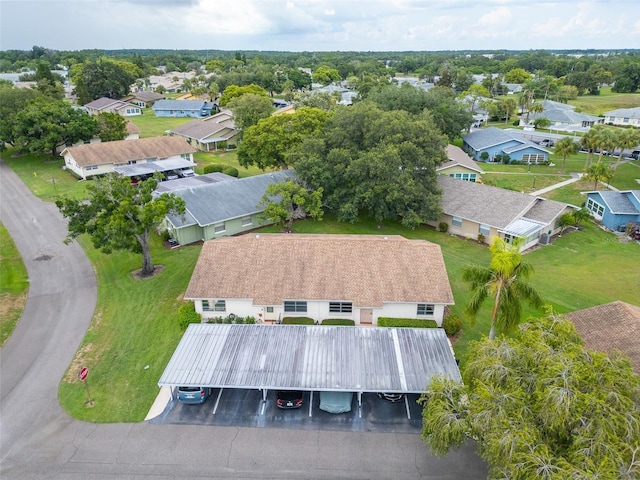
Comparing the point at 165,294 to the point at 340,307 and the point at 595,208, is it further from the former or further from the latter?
the point at 595,208

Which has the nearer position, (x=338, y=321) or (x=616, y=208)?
(x=338, y=321)

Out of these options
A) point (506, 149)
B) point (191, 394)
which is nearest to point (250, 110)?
point (506, 149)

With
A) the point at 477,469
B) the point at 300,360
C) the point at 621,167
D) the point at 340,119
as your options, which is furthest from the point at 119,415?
the point at 621,167

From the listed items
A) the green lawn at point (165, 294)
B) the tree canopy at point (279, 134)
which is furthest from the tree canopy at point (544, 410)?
the tree canopy at point (279, 134)

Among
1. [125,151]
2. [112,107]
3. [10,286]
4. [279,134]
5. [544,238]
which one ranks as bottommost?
[544,238]

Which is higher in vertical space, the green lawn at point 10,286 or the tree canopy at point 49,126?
the tree canopy at point 49,126

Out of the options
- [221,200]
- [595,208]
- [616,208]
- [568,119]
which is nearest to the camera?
[221,200]

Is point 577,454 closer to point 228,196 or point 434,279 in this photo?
point 434,279

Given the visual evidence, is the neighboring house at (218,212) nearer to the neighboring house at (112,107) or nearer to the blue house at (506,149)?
the blue house at (506,149)
